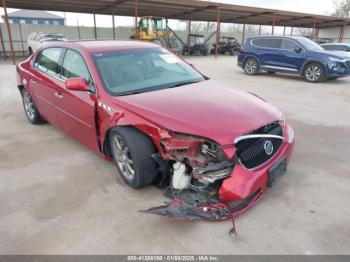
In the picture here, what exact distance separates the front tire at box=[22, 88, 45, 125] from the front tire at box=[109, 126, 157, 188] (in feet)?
8.80

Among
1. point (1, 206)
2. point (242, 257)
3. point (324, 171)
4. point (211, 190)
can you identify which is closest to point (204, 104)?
point (211, 190)

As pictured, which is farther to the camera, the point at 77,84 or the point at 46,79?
the point at 46,79

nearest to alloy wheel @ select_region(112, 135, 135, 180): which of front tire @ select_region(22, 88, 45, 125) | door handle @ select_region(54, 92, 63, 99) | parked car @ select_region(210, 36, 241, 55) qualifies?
door handle @ select_region(54, 92, 63, 99)

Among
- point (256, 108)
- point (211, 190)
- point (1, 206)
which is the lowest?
point (1, 206)

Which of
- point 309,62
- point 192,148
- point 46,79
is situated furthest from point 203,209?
point 309,62

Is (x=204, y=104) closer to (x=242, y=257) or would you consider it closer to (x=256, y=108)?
(x=256, y=108)

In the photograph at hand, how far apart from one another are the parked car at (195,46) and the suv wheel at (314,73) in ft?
52.4

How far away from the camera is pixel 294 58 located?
10.7 meters

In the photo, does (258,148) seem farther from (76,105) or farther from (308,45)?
(308,45)

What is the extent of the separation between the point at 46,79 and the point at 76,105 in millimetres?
1079

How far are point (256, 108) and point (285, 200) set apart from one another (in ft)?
3.27

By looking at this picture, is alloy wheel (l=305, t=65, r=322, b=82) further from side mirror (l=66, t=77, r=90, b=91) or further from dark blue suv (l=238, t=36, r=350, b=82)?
side mirror (l=66, t=77, r=90, b=91)

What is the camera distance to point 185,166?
9.03 ft

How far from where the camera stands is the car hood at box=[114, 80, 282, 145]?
2.62 m
